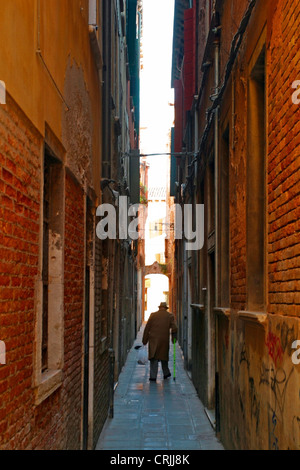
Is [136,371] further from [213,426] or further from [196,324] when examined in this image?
[213,426]

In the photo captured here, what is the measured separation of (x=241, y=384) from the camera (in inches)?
247

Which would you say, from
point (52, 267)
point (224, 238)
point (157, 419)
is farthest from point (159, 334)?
point (52, 267)

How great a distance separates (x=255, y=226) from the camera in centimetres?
596

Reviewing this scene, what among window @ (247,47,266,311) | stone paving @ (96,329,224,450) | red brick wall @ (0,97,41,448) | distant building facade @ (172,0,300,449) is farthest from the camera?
stone paving @ (96,329,224,450)

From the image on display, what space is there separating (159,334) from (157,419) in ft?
15.8

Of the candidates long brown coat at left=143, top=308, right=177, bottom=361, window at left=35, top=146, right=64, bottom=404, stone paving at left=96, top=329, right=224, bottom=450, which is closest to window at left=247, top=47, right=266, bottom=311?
window at left=35, top=146, right=64, bottom=404

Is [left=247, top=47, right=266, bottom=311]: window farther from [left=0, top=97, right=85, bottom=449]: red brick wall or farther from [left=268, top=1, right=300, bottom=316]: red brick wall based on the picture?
[left=0, top=97, right=85, bottom=449]: red brick wall

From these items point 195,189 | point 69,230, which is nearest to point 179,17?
point 195,189

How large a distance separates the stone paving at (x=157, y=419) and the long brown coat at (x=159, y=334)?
0.62 metres

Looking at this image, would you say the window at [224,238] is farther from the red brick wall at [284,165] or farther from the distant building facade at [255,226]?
the red brick wall at [284,165]

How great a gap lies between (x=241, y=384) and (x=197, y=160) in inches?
270

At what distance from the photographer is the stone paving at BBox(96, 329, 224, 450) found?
8258 mm

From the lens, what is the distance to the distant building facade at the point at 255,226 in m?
4.18

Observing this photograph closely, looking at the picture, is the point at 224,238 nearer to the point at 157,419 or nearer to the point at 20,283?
the point at 157,419
